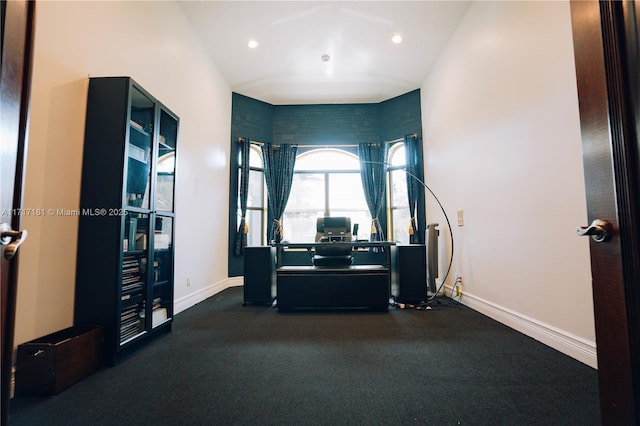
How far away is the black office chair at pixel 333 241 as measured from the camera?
11.5 ft

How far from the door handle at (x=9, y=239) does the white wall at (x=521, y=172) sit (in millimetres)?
2617

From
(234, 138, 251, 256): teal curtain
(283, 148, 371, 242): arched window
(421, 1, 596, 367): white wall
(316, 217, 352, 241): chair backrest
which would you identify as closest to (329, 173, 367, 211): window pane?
(283, 148, 371, 242): arched window

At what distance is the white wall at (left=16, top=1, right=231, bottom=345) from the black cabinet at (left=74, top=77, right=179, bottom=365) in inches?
3.3

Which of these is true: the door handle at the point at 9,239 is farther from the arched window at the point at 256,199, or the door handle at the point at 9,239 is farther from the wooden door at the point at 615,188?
the arched window at the point at 256,199

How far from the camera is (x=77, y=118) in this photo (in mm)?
1943

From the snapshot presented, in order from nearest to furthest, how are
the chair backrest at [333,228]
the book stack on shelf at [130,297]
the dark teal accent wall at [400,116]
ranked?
1. the book stack on shelf at [130,297]
2. the chair backrest at [333,228]
3. the dark teal accent wall at [400,116]

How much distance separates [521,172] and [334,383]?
2248mm

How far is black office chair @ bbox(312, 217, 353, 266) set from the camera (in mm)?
3490

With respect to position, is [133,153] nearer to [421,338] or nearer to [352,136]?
[421,338]

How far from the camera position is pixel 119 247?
187 centimetres

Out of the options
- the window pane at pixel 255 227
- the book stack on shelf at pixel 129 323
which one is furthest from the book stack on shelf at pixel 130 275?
the window pane at pixel 255 227

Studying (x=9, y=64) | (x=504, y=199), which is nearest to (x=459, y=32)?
(x=504, y=199)

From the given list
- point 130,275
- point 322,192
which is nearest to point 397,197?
point 322,192

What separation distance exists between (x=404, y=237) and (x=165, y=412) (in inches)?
181
